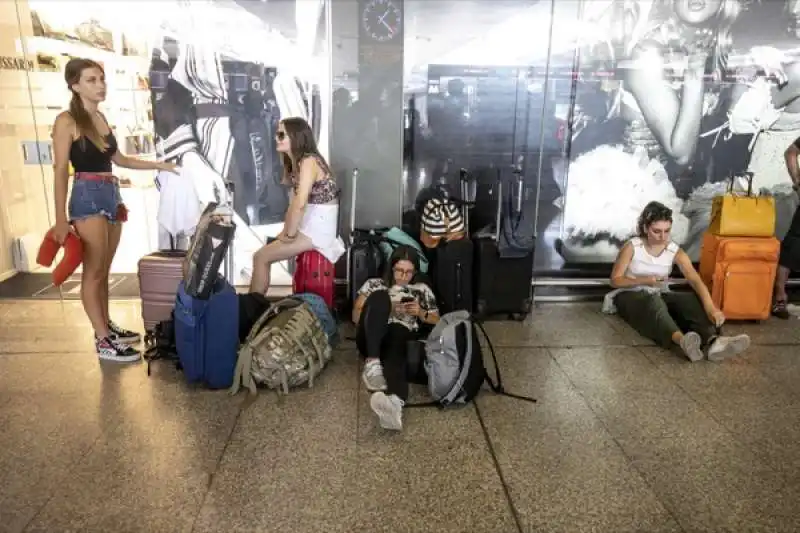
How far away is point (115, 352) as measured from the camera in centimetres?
408

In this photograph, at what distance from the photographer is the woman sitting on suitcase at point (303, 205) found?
4469 millimetres

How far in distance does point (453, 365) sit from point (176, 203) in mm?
3034

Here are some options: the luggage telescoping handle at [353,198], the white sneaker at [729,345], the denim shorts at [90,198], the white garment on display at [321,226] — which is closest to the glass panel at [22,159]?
the denim shorts at [90,198]

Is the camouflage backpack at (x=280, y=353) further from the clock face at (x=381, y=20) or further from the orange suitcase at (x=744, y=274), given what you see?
the orange suitcase at (x=744, y=274)

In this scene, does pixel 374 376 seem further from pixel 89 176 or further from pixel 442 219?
pixel 89 176

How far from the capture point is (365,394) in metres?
3.66

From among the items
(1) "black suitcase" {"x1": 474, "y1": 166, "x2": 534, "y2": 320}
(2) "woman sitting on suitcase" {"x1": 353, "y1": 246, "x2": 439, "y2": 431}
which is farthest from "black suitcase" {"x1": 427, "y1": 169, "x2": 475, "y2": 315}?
(2) "woman sitting on suitcase" {"x1": 353, "y1": 246, "x2": 439, "y2": 431}

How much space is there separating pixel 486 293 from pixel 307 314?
1.70 meters

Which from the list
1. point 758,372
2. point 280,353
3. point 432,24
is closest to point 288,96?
point 432,24

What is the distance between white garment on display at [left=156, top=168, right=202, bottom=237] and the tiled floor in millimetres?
1492

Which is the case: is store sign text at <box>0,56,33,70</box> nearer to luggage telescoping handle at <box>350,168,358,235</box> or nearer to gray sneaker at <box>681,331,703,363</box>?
luggage telescoping handle at <box>350,168,358,235</box>

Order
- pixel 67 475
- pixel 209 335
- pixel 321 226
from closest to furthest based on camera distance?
pixel 67 475
pixel 209 335
pixel 321 226

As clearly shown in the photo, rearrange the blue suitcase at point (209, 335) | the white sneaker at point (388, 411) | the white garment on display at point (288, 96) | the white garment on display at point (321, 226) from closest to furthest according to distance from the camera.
Result: the white sneaker at point (388, 411) < the blue suitcase at point (209, 335) < the white garment on display at point (321, 226) < the white garment on display at point (288, 96)

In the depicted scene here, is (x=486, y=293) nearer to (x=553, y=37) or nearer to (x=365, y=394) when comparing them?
(x=365, y=394)
